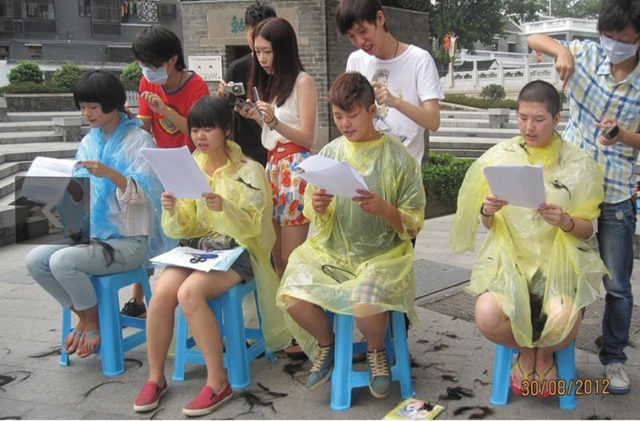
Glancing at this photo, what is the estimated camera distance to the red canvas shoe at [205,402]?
9.47 ft

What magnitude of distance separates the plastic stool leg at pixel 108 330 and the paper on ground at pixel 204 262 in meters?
0.44

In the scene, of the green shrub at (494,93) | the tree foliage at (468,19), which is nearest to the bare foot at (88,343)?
the green shrub at (494,93)

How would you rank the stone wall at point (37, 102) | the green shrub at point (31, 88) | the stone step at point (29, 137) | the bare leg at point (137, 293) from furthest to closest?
1. the green shrub at point (31, 88)
2. the stone wall at point (37, 102)
3. the stone step at point (29, 137)
4. the bare leg at point (137, 293)

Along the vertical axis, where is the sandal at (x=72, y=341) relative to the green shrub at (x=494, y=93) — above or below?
below

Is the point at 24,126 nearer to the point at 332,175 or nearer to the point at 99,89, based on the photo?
the point at 99,89

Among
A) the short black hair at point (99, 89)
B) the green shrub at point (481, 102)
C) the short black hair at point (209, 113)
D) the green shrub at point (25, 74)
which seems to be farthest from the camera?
the green shrub at point (481, 102)

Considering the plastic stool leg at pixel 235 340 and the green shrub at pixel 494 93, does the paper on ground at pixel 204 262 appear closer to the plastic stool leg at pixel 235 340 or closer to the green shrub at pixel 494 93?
the plastic stool leg at pixel 235 340

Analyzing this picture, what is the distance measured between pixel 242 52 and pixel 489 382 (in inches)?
239

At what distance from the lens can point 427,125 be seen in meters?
3.10

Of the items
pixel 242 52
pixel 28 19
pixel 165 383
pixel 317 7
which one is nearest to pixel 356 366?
pixel 165 383

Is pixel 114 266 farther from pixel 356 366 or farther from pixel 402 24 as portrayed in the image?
pixel 402 24

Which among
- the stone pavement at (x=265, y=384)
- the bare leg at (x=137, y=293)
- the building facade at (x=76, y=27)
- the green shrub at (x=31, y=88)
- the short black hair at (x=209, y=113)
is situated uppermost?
the building facade at (x=76, y=27)

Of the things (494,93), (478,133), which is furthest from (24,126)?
(494,93)

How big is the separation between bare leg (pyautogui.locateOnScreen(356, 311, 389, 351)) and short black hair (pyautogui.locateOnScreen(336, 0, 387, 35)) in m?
1.33
